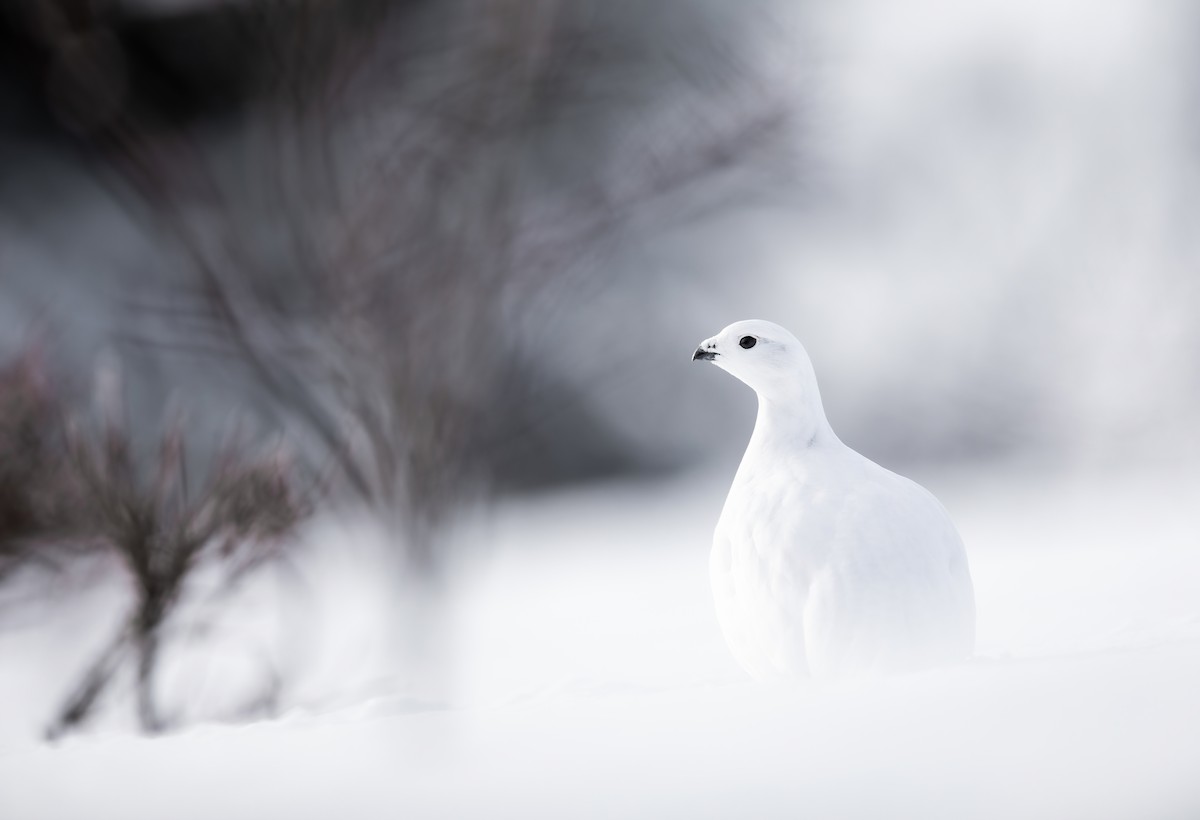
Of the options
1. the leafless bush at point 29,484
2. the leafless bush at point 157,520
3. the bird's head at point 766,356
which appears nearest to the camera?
the bird's head at point 766,356

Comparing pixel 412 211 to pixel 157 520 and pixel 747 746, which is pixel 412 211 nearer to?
pixel 157 520

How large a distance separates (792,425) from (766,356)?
0.09 metres

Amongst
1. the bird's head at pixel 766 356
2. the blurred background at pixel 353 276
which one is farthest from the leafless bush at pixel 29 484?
the bird's head at pixel 766 356

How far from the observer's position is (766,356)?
1.24 meters

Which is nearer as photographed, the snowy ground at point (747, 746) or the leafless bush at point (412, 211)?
the snowy ground at point (747, 746)

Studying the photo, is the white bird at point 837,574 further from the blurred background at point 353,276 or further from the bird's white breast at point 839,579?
the blurred background at point 353,276

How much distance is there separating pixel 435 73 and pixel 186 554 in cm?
104

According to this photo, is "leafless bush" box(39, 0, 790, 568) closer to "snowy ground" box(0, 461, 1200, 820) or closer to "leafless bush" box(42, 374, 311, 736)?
"leafless bush" box(42, 374, 311, 736)

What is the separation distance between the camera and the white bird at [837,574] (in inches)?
42.2

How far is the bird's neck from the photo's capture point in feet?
4.08

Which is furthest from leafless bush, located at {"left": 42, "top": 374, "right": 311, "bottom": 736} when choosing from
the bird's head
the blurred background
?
the bird's head

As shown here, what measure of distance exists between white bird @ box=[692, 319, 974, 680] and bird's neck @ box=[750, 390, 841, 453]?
28 mm

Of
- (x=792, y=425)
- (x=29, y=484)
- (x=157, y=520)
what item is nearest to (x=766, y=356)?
(x=792, y=425)

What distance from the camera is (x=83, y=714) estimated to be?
5.90 ft
